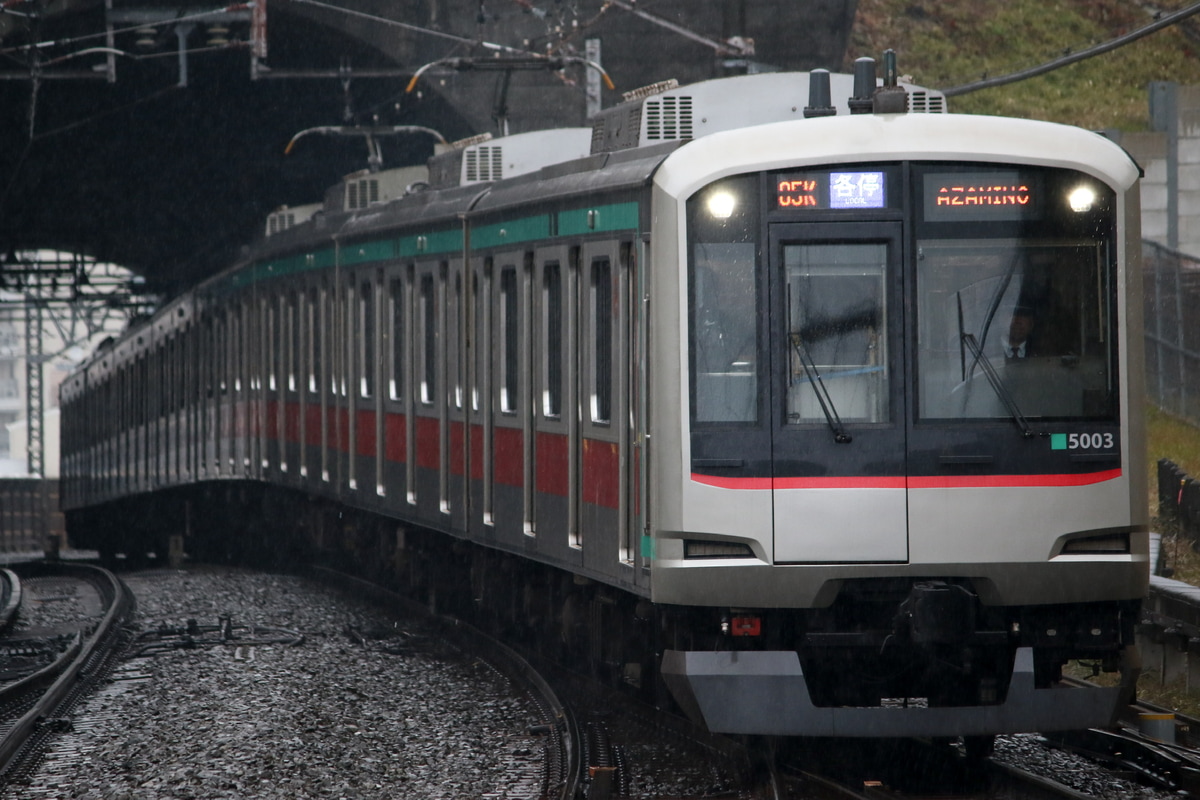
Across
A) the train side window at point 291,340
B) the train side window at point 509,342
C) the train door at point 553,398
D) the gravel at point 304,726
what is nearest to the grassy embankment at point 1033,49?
the train side window at point 291,340

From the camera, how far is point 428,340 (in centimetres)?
1295

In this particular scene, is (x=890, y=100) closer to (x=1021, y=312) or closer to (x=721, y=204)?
(x=721, y=204)

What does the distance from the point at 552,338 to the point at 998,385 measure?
3.02 m

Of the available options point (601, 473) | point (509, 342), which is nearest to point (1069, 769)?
point (601, 473)

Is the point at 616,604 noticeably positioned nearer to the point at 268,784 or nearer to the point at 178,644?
the point at 268,784

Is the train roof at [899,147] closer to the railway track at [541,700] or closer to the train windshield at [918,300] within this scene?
the train windshield at [918,300]

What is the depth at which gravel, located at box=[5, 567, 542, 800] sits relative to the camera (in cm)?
858

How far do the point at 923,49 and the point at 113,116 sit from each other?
20250 millimetres

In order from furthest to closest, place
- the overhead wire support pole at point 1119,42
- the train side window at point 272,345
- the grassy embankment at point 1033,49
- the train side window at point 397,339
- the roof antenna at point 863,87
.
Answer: the grassy embankment at point 1033,49
the train side window at point 272,345
the overhead wire support pole at point 1119,42
the train side window at point 397,339
the roof antenna at point 863,87

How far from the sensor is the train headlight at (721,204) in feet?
26.3

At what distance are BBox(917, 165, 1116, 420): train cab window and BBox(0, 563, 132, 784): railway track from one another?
4689 mm

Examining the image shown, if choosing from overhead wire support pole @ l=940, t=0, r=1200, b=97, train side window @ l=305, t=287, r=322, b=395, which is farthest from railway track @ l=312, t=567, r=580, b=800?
overhead wire support pole @ l=940, t=0, r=1200, b=97

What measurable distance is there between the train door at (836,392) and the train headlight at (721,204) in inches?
8.2

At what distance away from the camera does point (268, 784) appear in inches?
335
